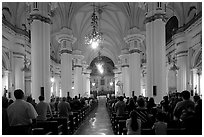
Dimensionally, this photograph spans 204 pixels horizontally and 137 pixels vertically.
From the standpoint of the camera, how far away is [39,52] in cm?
1562

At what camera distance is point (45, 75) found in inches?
623

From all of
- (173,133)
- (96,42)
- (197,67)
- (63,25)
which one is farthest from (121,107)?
(63,25)

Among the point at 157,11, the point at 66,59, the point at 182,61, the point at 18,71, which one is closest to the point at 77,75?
the point at 66,59

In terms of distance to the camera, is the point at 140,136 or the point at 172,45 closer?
the point at 140,136

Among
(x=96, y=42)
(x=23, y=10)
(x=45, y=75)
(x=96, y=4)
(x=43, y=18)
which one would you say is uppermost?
(x=96, y=4)

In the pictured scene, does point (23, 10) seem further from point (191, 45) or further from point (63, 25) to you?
point (191, 45)

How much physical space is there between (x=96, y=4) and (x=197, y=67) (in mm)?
11800

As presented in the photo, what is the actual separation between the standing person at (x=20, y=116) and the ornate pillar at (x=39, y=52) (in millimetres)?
9536

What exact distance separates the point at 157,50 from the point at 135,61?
8.95 metres

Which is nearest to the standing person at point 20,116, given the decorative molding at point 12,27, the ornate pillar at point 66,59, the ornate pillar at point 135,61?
the decorative molding at point 12,27

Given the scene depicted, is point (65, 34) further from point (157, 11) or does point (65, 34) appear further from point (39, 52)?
point (157, 11)

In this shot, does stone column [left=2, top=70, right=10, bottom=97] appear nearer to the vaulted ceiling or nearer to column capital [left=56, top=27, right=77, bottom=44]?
the vaulted ceiling

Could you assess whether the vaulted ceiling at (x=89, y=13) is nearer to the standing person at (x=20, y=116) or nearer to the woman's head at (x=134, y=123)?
the standing person at (x=20, y=116)

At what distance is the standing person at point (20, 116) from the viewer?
5.90 meters
